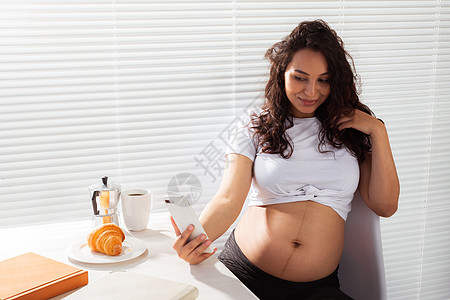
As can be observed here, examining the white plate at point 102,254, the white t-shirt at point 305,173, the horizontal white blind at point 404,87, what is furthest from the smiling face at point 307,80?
the white plate at point 102,254

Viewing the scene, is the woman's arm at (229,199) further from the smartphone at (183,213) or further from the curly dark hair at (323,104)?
the smartphone at (183,213)

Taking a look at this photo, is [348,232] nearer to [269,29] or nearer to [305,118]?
[305,118]

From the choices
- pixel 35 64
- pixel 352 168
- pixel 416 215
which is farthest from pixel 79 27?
pixel 416 215

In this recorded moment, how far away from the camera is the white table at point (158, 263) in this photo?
1.12 metres

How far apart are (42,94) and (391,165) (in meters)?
1.16

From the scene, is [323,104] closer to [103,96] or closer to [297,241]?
[297,241]

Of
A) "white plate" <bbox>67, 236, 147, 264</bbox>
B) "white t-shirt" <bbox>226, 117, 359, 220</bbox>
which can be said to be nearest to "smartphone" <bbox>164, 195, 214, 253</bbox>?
"white plate" <bbox>67, 236, 147, 264</bbox>

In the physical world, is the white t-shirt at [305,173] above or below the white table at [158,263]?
above

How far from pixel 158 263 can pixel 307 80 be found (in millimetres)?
731

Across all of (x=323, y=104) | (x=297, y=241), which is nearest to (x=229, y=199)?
(x=297, y=241)

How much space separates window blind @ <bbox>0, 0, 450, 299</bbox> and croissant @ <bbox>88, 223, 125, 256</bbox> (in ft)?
1.36

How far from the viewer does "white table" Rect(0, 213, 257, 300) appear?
1125mm

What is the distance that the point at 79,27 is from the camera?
1539 millimetres

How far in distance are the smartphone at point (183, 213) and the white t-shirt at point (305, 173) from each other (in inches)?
15.6
